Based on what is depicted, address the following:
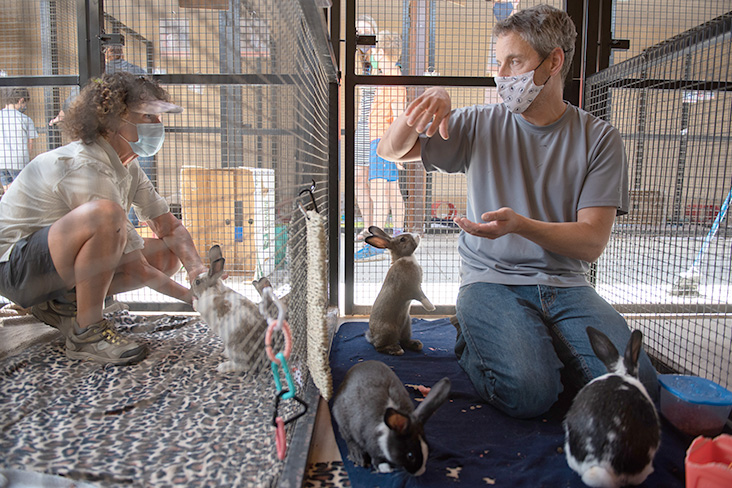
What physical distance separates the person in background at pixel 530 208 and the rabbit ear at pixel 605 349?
0.21 meters

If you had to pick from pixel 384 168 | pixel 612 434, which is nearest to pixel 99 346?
pixel 612 434

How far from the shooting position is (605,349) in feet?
4.82

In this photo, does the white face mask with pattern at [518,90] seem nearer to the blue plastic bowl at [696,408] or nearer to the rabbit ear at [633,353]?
the rabbit ear at [633,353]

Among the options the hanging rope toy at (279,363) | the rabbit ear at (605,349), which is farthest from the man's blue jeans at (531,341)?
the hanging rope toy at (279,363)

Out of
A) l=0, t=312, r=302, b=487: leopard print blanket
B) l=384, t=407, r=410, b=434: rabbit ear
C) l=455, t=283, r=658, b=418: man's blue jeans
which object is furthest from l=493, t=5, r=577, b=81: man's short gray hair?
l=0, t=312, r=302, b=487: leopard print blanket

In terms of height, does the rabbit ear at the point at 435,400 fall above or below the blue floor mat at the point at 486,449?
above

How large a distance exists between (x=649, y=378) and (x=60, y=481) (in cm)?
174

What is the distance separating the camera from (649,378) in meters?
1.65

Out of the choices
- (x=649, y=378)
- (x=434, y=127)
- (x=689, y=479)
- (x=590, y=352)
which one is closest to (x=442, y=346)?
(x=590, y=352)

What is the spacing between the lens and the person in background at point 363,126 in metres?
2.73

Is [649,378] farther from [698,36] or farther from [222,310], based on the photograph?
[222,310]

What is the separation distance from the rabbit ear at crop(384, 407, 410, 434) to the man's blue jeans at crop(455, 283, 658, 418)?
556mm

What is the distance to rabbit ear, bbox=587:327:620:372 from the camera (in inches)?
57.2

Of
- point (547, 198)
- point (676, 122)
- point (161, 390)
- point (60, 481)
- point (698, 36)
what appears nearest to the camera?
point (60, 481)
